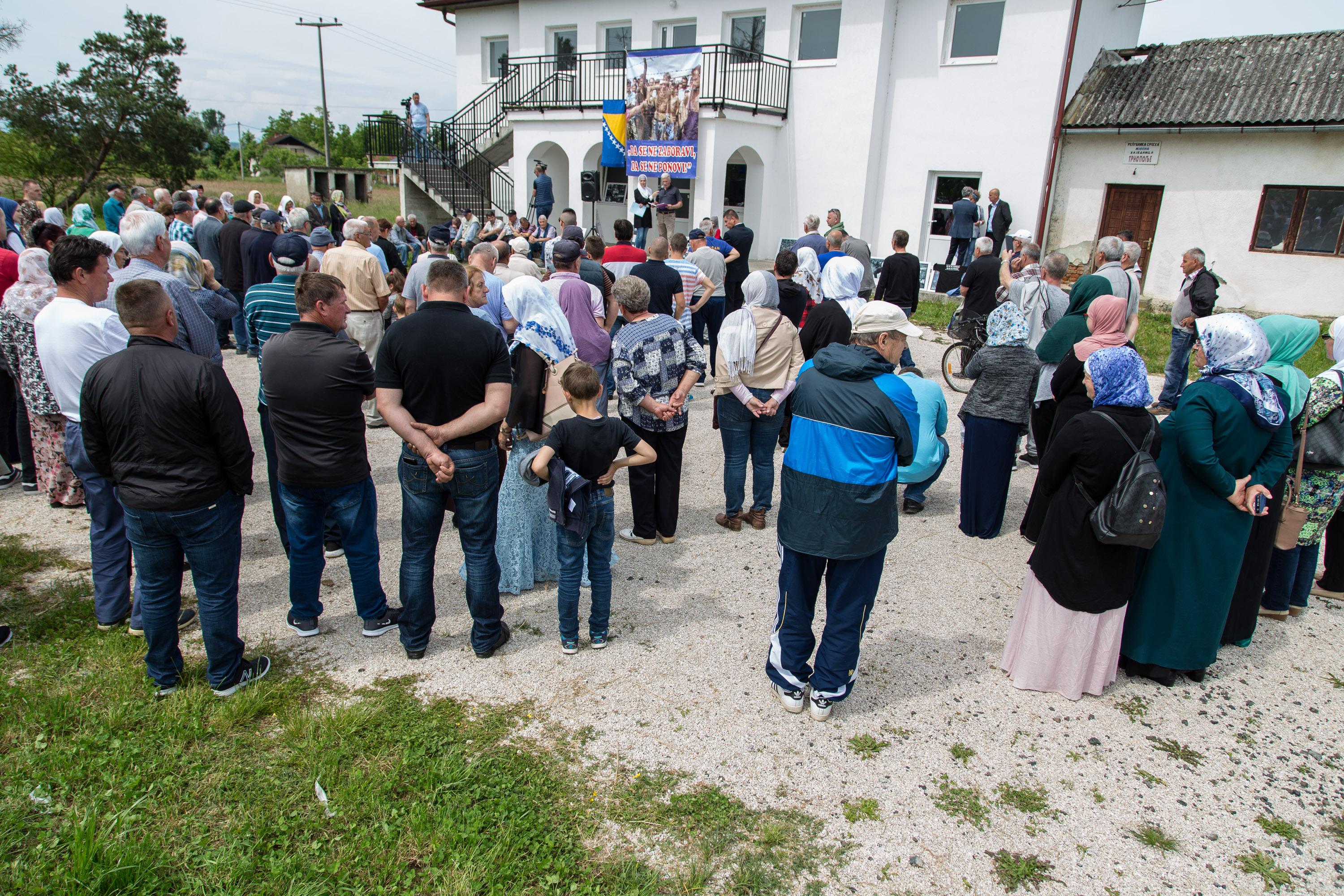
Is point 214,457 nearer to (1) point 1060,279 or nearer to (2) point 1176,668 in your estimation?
(2) point 1176,668

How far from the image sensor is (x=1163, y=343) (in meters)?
12.5

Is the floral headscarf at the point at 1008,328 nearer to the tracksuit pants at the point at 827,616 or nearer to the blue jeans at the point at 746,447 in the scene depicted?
the blue jeans at the point at 746,447

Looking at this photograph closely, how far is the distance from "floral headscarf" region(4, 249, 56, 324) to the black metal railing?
14.1m

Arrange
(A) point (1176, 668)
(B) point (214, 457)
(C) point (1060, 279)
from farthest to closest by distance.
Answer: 1. (C) point (1060, 279)
2. (A) point (1176, 668)
3. (B) point (214, 457)

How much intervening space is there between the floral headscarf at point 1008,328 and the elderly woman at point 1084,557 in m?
1.80

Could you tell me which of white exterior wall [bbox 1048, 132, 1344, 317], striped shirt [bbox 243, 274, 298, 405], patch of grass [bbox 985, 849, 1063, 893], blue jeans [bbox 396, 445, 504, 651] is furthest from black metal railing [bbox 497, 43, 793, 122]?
patch of grass [bbox 985, 849, 1063, 893]

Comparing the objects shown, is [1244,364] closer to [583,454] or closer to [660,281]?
[583,454]

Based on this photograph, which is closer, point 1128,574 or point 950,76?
point 1128,574

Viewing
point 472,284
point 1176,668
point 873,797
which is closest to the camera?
point 873,797

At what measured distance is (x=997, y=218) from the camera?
15.3 meters

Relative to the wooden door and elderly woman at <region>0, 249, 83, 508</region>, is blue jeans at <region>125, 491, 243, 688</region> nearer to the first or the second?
elderly woman at <region>0, 249, 83, 508</region>

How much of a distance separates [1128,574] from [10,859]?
15.3 ft

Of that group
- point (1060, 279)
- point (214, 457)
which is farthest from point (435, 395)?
point (1060, 279)

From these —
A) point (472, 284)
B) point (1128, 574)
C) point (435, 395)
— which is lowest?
point (1128, 574)
